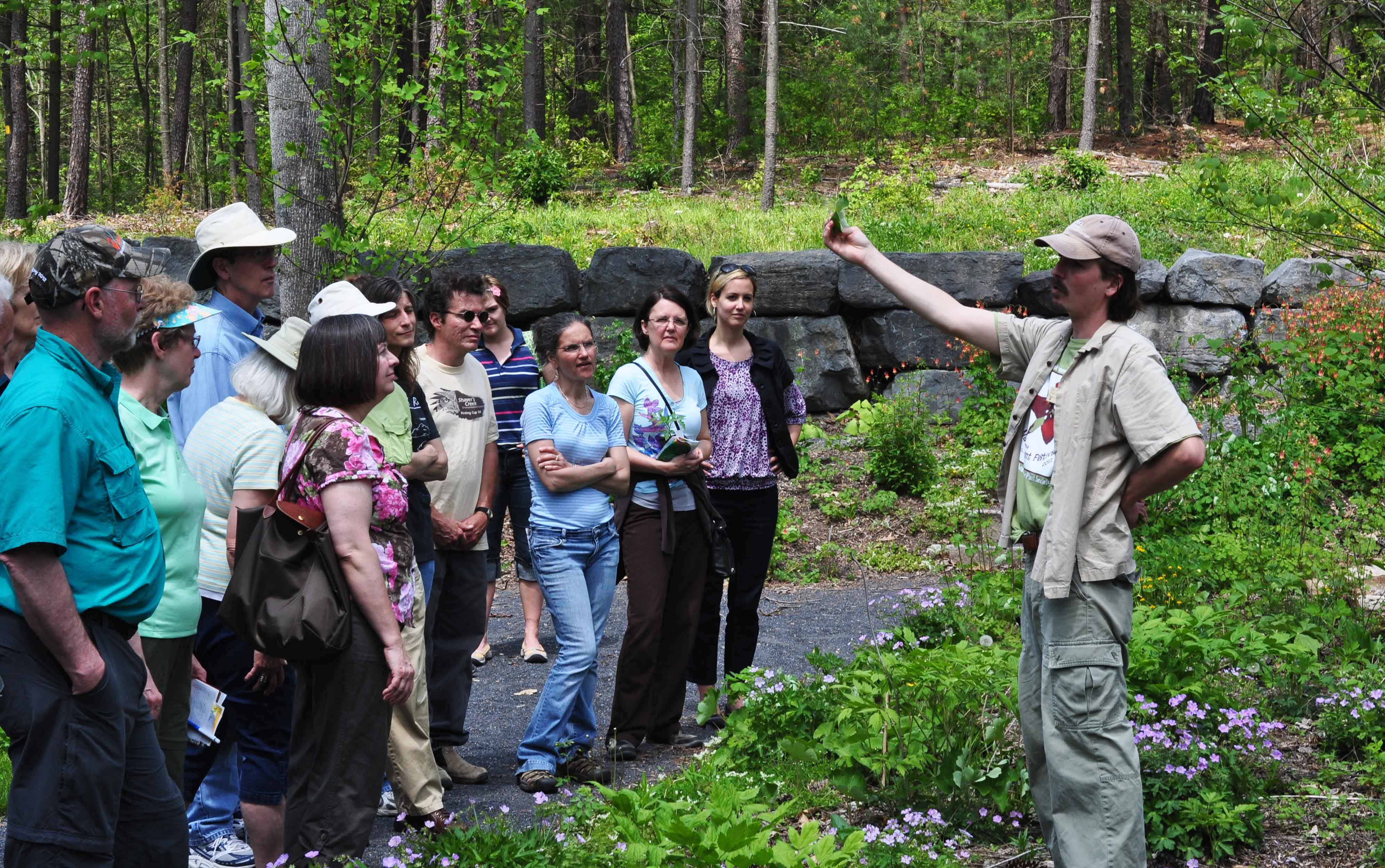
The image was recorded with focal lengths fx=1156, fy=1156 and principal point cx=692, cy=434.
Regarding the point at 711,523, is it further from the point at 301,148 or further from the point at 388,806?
the point at 301,148

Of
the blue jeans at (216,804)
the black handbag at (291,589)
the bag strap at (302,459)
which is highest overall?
the bag strap at (302,459)

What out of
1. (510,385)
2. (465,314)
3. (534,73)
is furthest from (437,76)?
(534,73)

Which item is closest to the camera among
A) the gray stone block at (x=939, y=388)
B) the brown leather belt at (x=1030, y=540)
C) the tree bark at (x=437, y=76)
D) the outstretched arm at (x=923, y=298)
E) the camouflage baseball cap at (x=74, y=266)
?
the camouflage baseball cap at (x=74, y=266)

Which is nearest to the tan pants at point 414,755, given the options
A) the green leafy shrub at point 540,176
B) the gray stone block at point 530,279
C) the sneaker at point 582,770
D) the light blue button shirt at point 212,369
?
the sneaker at point 582,770

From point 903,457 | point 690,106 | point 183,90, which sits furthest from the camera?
point 183,90

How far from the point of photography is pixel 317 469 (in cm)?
308

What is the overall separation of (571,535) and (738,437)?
1.01 m

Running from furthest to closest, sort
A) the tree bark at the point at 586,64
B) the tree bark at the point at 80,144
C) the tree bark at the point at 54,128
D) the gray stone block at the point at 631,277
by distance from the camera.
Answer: the tree bark at the point at 586,64 < the tree bark at the point at 54,128 < the tree bark at the point at 80,144 < the gray stone block at the point at 631,277

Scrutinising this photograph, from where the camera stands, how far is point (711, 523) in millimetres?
4938

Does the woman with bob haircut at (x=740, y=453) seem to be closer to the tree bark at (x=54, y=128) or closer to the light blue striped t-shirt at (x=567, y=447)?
the light blue striped t-shirt at (x=567, y=447)

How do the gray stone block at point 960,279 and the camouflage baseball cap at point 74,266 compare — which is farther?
the gray stone block at point 960,279

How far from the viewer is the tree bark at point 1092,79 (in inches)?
874

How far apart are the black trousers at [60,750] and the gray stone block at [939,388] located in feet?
28.8

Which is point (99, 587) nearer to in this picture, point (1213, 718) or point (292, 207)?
point (1213, 718)
